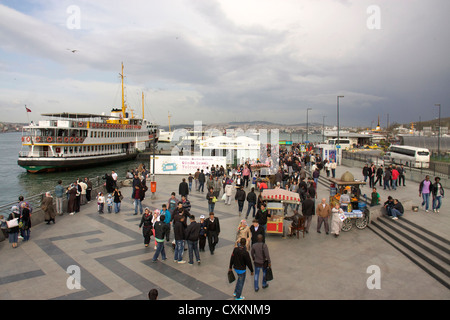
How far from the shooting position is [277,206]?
11.3 metres

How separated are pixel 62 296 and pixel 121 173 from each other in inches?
1554

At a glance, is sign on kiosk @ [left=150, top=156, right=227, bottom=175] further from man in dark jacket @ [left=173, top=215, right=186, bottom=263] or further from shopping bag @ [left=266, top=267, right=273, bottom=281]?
shopping bag @ [left=266, top=267, right=273, bottom=281]

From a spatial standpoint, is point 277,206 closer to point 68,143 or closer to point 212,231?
point 212,231

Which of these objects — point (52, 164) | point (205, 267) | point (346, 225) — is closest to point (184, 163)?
point (346, 225)

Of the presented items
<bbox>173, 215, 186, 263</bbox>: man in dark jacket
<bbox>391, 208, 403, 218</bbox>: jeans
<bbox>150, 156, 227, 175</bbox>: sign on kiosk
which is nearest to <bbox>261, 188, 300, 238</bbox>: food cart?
<bbox>173, 215, 186, 263</bbox>: man in dark jacket

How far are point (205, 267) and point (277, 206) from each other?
13.5 ft

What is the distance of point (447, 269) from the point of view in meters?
7.55

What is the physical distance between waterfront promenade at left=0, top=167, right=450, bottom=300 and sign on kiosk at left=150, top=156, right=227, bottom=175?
1445 centimetres

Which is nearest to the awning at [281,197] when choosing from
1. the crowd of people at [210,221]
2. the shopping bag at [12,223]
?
the crowd of people at [210,221]

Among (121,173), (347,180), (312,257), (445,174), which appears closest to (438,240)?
(312,257)

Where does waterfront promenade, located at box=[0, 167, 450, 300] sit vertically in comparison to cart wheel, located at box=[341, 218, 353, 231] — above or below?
below

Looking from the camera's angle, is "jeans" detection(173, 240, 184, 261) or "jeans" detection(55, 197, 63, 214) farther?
"jeans" detection(55, 197, 63, 214)

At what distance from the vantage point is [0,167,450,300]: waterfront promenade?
681cm

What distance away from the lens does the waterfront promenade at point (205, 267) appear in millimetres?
6812
